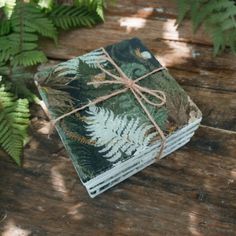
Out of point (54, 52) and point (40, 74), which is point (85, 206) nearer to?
point (40, 74)

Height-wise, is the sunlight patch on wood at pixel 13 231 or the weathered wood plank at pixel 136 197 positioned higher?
the weathered wood plank at pixel 136 197

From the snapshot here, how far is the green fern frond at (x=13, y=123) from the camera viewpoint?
1.29 metres

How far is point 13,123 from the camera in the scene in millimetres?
1334

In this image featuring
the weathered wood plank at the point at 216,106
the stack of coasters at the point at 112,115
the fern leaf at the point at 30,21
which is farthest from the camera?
the fern leaf at the point at 30,21

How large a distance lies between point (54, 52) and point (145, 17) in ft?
1.42

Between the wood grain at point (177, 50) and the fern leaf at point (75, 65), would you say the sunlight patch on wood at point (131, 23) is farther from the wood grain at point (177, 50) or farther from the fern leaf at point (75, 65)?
the fern leaf at point (75, 65)

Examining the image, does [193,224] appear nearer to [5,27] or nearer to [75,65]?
[75,65]

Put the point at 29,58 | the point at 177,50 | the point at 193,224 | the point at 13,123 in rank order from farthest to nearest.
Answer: the point at 177,50
the point at 29,58
the point at 13,123
the point at 193,224

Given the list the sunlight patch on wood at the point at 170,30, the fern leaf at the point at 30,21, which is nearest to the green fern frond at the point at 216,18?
the sunlight patch on wood at the point at 170,30

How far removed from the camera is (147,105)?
126 cm

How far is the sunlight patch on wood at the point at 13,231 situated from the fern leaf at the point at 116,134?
352mm

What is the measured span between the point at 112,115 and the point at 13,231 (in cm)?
48

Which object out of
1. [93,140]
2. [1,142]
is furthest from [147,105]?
[1,142]

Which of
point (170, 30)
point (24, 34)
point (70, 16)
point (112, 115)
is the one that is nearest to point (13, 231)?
point (112, 115)
